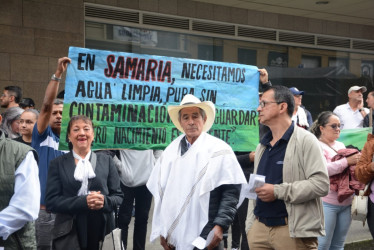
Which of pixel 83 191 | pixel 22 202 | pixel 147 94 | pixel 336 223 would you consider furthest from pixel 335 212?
pixel 22 202

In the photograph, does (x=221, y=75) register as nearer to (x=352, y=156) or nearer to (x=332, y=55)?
(x=352, y=156)

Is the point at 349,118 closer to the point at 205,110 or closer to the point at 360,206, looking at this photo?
the point at 360,206

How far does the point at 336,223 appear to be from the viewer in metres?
5.81

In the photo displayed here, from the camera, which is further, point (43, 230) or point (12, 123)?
point (12, 123)

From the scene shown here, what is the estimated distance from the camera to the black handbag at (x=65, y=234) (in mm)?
4363

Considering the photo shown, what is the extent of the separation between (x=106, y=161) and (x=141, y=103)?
1577 mm

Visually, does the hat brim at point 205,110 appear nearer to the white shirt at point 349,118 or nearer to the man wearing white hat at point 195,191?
the man wearing white hat at point 195,191

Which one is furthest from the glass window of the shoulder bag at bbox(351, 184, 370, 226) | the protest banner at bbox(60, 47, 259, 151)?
the shoulder bag at bbox(351, 184, 370, 226)

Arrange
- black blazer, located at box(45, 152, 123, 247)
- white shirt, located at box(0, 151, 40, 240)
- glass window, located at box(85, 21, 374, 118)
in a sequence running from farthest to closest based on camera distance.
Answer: glass window, located at box(85, 21, 374, 118) → black blazer, located at box(45, 152, 123, 247) → white shirt, located at box(0, 151, 40, 240)

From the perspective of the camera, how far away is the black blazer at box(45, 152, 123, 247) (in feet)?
14.3

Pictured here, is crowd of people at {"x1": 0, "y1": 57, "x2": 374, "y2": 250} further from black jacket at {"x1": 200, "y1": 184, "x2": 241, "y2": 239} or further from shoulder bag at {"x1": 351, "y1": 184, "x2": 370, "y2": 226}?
shoulder bag at {"x1": 351, "y1": 184, "x2": 370, "y2": 226}

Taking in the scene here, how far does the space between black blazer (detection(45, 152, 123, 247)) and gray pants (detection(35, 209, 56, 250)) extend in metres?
0.51

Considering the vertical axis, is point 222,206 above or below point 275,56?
below

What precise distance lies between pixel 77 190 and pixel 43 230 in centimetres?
73
